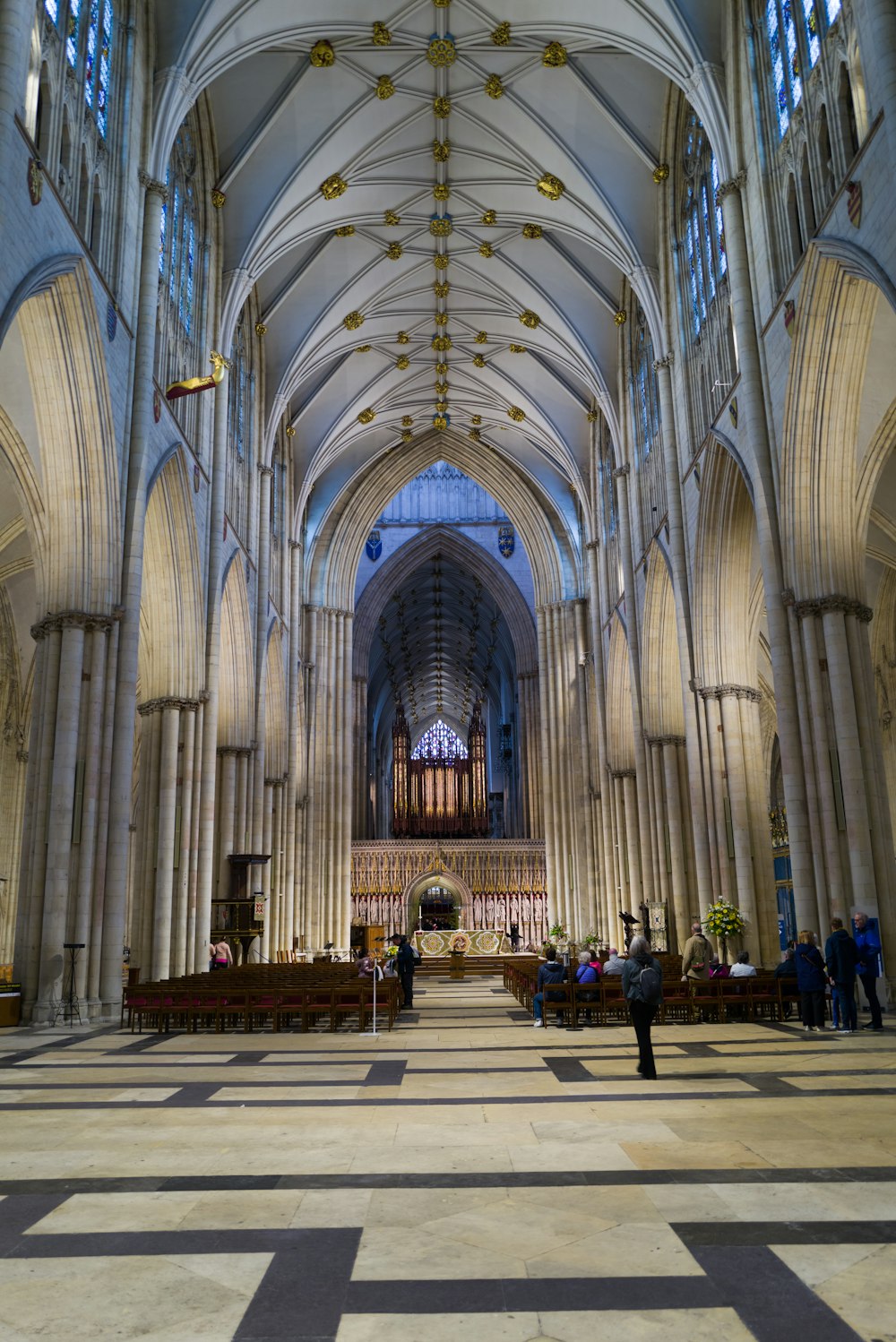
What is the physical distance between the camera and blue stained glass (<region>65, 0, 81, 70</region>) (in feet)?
47.1

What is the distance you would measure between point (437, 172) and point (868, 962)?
70.5ft

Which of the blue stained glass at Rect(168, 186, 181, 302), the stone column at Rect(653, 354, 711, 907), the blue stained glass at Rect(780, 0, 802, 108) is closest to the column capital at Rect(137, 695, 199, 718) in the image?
the blue stained glass at Rect(168, 186, 181, 302)

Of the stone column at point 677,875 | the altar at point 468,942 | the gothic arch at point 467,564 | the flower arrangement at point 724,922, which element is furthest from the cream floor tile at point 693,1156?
the gothic arch at point 467,564

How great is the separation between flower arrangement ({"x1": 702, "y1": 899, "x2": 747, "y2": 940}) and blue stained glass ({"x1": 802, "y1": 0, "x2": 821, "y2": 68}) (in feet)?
43.1

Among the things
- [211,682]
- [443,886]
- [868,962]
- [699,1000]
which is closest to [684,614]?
[699,1000]

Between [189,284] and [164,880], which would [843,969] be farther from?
[189,284]

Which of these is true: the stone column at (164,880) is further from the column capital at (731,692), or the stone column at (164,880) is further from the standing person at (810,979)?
the standing person at (810,979)

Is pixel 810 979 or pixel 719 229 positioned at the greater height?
pixel 719 229

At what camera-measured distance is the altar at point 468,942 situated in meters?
37.3

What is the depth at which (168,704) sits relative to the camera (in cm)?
2097

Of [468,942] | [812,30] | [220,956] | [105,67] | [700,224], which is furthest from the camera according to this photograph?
[468,942]

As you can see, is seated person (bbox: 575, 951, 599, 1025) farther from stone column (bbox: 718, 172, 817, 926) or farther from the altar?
the altar

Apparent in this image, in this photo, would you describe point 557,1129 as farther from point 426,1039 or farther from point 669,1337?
point 426,1039

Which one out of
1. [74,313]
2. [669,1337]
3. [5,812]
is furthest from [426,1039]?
[5,812]
